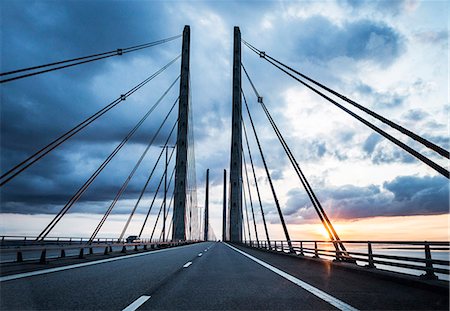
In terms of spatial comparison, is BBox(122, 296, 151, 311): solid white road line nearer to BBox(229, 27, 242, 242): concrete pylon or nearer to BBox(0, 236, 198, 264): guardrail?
BBox(0, 236, 198, 264): guardrail

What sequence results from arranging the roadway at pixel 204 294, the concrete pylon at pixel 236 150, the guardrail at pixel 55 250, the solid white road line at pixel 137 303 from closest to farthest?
the solid white road line at pixel 137 303
the roadway at pixel 204 294
the guardrail at pixel 55 250
the concrete pylon at pixel 236 150

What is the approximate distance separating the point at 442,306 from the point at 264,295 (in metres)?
2.71

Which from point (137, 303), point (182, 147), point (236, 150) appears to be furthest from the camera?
point (236, 150)

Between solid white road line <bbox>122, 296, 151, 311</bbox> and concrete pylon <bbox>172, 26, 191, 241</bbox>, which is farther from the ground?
concrete pylon <bbox>172, 26, 191, 241</bbox>

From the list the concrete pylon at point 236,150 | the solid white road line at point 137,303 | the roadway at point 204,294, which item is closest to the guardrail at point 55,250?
the roadway at point 204,294

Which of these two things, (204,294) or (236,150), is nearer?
(204,294)

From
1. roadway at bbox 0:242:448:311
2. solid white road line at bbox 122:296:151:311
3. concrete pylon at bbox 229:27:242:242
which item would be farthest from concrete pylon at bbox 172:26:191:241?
solid white road line at bbox 122:296:151:311

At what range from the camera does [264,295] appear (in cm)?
628

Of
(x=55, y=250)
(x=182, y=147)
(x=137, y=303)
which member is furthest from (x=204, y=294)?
(x=182, y=147)

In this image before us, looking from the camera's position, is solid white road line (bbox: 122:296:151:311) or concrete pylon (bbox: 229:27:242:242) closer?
solid white road line (bbox: 122:296:151:311)

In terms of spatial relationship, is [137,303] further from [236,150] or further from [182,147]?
[236,150]

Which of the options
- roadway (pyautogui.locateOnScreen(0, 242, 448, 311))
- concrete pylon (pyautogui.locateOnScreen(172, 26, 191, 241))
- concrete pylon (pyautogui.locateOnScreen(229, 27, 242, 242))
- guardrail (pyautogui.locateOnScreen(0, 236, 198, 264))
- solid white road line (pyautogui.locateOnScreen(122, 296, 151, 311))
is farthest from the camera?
concrete pylon (pyautogui.locateOnScreen(229, 27, 242, 242))

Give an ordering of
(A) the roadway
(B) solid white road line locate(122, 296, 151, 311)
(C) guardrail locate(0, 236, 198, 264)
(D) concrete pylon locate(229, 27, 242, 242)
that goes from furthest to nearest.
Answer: (D) concrete pylon locate(229, 27, 242, 242) < (C) guardrail locate(0, 236, 198, 264) < (A) the roadway < (B) solid white road line locate(122, 296, 151, 311)

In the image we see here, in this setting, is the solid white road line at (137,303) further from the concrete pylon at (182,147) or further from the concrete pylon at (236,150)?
the concrete pylon at (236,150)
